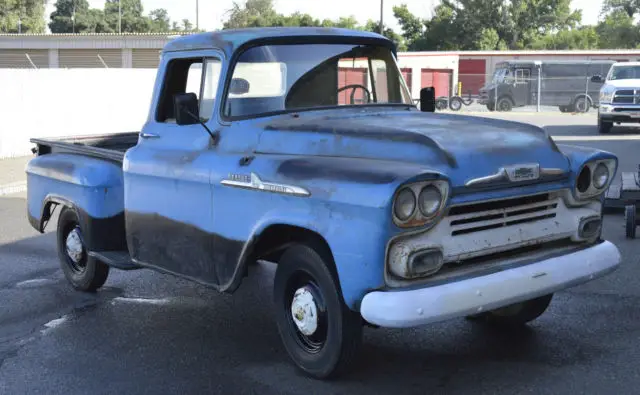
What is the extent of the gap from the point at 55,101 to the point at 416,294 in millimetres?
16464

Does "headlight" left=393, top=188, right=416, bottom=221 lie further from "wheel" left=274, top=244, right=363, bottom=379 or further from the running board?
the running board

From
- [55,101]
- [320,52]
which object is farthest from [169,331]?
[55,101]

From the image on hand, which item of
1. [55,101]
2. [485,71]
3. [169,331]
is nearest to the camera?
[169,331]

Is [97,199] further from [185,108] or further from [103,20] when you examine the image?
[103,20]

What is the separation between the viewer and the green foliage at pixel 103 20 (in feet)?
355

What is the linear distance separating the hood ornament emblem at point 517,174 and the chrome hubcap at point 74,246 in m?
3.75

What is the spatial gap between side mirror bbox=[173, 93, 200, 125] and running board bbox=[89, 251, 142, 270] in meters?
1.28

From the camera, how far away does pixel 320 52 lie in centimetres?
575

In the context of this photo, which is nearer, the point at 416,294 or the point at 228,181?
the point at 416,294

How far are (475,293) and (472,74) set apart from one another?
46573 millimetres

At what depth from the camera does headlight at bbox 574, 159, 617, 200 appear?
203 inches

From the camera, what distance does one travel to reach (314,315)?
4793 mm

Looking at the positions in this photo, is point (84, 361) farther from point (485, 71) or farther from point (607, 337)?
point (485, 71)

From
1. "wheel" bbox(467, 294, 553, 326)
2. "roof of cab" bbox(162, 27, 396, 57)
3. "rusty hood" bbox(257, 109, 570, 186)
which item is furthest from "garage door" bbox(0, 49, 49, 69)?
"wheel" bbox(467, 294, 553, 326)
